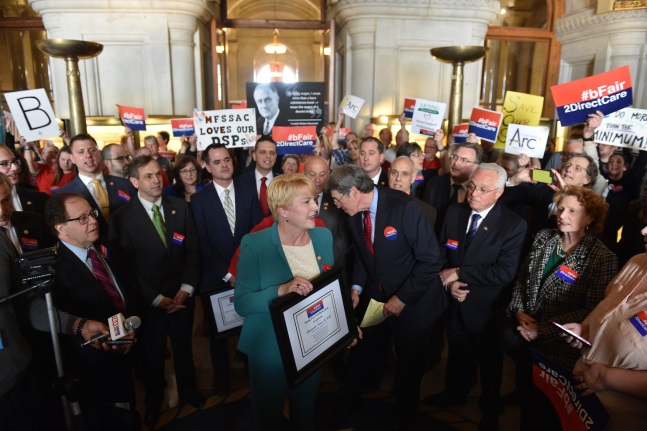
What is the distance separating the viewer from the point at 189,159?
13.3 feet

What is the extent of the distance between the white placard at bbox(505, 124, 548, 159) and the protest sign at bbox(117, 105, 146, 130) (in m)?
5.39

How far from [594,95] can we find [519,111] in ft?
3.11

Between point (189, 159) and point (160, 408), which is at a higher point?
point (189, 159)

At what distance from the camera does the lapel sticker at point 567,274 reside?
2.46 metres

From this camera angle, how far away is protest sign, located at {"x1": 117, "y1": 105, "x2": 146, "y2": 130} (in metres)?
6.82

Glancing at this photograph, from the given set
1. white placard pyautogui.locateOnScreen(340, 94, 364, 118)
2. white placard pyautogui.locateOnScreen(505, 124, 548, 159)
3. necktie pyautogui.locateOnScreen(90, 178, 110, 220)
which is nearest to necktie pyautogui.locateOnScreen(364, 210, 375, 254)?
necktie pyautogui.locateOnScreen(90, 178, 110, 220)

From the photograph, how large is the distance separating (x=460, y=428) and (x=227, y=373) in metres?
1.71

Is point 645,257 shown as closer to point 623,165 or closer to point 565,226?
point 565,226

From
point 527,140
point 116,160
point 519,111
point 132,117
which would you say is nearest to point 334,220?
point 116,160

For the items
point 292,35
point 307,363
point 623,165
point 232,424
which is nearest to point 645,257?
point 307,363

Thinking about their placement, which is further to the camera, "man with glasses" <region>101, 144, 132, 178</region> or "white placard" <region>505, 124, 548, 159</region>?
"white placard" <region>505, 124, 548, 159</region>

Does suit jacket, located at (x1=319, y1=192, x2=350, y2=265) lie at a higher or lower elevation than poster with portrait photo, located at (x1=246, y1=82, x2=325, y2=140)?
lower

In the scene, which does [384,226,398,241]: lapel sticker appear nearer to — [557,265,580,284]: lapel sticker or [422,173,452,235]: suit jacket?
[557,265,580,284]: lapel sticker

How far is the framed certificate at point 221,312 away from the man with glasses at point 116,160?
2.03 meters
